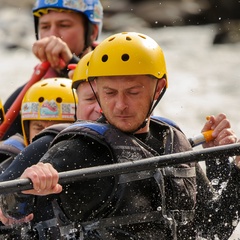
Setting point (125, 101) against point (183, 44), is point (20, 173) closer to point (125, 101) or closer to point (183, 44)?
point (125, 101)

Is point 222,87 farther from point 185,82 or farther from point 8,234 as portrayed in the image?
point 8,234

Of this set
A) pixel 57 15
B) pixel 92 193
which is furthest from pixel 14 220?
pixel 57 15

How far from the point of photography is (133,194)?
5094 mm

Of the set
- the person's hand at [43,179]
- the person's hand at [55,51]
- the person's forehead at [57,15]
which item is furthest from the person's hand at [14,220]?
the person's forehead at [57,15]

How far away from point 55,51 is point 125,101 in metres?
2.56

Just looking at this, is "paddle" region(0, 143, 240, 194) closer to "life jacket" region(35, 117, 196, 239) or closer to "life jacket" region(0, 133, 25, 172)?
"life jacket" region(35, 117, 196, 239)

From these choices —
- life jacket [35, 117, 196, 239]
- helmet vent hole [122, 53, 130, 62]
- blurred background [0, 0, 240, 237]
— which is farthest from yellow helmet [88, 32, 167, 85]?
blurred background [0, 0, 240, 237]

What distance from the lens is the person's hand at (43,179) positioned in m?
4.64

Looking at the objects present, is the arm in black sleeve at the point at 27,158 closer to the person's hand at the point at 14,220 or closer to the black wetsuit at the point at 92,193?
the person's hand at the point at 14,220

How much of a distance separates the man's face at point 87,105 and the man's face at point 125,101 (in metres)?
0.81

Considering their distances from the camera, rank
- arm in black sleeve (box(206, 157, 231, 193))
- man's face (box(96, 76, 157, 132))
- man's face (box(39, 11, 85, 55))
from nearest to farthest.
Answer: man's face (box(96, 76, 157, 132)) → arm in black sleeve (box(206, 157, 231, 193)) → man's face (box(39, 11, 85, 55))

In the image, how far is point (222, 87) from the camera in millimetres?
15234

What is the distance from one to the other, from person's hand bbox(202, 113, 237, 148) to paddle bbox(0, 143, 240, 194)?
639 mm

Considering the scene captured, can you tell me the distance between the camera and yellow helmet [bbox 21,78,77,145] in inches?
265
